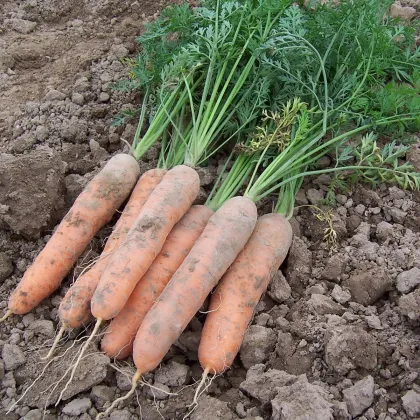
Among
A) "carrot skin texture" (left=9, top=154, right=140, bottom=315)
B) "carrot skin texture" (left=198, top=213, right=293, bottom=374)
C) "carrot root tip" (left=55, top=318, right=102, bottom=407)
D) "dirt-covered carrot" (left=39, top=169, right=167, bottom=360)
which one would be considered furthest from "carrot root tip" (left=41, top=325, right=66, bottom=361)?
"carrot skin texture" (left=198, top=213, right=293, bottom=374)

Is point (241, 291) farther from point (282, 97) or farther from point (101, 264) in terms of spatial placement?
point (282, 97)

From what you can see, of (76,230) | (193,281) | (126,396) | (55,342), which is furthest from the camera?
(76,230)

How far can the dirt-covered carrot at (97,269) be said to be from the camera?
2.50m

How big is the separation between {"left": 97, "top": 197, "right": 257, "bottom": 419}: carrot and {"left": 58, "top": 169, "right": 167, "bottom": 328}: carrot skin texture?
31cm

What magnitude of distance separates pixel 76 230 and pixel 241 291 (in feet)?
2.91

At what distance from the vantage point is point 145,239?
8.70 ft

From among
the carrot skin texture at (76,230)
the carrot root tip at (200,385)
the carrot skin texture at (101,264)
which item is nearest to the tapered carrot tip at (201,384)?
the carrot root tip at (200,385)

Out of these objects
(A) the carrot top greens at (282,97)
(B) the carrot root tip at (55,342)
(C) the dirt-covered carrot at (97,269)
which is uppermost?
(A) the carrot top greens at (282,97)

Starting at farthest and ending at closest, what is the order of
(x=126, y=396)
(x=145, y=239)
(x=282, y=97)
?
(x=282, y=97) < (x=145, y=239) < (x=126, y=396)

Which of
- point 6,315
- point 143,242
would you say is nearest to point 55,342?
point 6,315

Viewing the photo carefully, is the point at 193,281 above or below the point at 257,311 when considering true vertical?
above

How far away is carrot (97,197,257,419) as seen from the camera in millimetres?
2369

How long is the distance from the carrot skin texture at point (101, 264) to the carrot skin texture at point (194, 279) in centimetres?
31

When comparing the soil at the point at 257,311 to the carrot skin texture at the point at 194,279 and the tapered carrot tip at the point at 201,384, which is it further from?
the carrot skin texture at the point at 194,279
